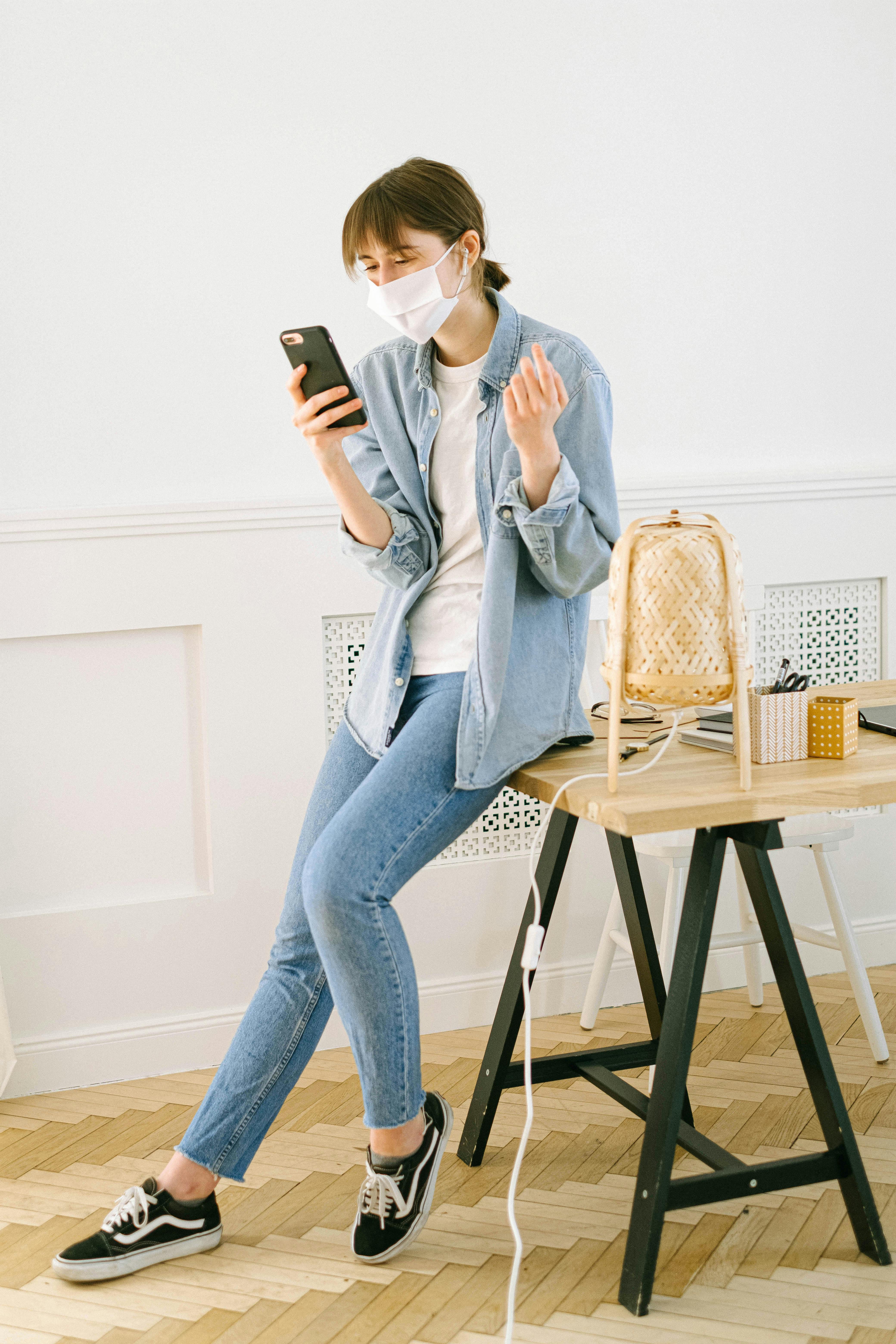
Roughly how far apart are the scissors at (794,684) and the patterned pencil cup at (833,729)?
A: 0.09ft

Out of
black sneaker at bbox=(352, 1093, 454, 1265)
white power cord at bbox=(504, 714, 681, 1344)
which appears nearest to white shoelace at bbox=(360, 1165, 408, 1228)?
black sneaker at bbox=(352, 1093, 454, 1265)

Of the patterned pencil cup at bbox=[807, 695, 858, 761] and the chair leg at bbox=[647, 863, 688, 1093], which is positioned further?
the chair leg at bbox=[647, 863, 688, 1093]

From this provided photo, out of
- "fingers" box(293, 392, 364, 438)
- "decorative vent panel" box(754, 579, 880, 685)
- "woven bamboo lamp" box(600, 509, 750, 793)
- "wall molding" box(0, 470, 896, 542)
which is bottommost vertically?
"decorative vent panel" box(754, 579, 880, 685)

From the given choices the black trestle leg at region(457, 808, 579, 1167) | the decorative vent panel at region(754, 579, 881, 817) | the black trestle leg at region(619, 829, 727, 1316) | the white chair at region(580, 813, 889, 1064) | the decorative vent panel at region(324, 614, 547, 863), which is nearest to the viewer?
the black trestle leg at region(619, 829, 727, 1316)

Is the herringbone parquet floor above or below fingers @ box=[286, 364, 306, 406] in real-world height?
below

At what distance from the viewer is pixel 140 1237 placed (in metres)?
1.67

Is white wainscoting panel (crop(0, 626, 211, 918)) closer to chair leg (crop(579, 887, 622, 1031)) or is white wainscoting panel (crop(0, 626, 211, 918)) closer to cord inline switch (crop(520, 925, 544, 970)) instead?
chair leg (crop(579, 887, 622, 1031))

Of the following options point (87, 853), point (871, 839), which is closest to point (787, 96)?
point (871, 839)

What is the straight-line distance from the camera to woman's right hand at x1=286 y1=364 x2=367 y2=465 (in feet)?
5.29

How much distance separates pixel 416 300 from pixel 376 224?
0.11 metres

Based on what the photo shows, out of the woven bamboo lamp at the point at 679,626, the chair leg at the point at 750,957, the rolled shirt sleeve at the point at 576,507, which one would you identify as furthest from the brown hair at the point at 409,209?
the chair leg at the point at 750,957

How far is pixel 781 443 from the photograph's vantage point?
2719 mm

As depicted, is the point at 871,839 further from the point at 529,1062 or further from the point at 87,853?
the point at 87,853

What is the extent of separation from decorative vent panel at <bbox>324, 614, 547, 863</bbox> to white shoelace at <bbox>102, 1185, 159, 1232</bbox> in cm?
89
